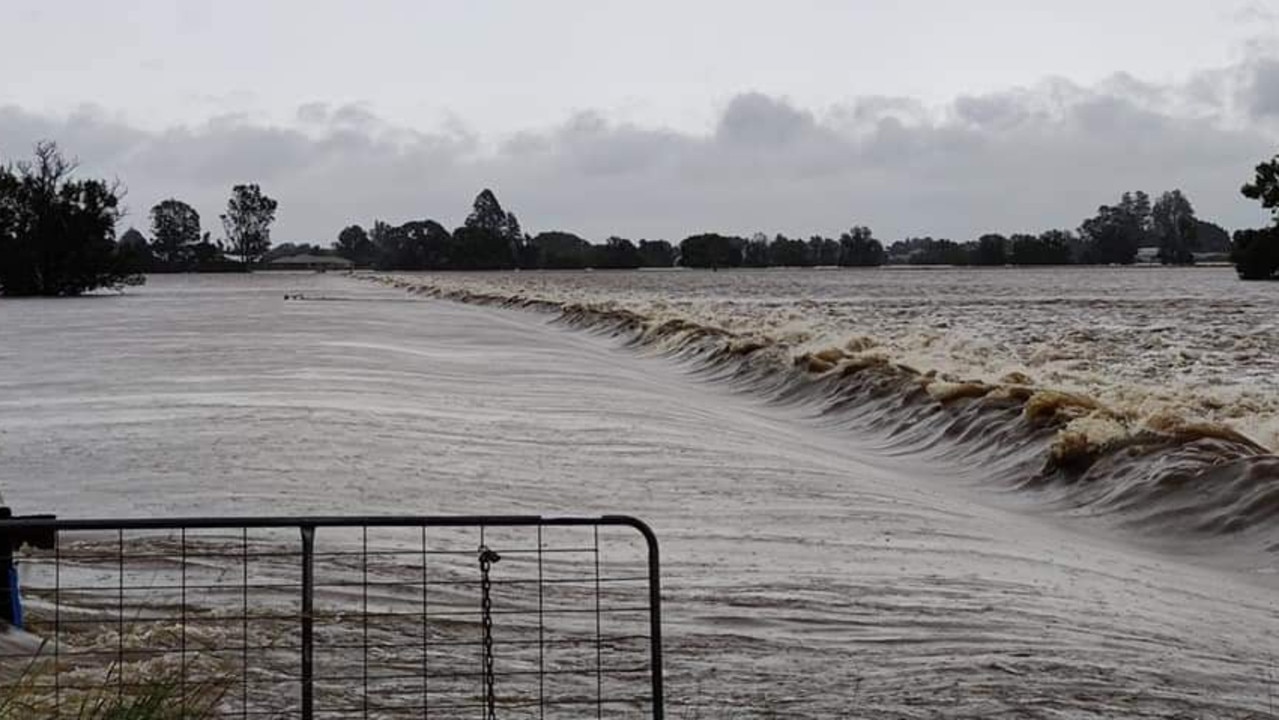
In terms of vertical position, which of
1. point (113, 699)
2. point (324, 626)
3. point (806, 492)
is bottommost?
point (806, 492)

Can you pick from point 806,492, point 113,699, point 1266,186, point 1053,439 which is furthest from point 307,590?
point 1266,186

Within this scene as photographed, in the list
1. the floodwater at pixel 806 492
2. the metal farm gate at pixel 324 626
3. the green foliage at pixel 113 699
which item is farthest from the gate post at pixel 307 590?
the floodwater at pixel 806 492

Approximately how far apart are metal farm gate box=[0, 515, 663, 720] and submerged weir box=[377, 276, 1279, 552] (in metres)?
5.35

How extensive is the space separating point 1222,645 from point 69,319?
48739 mm

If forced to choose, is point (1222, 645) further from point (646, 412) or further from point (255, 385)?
point (255, 385)

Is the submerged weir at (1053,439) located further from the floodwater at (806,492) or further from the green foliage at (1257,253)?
the green foliage at (1257,253)

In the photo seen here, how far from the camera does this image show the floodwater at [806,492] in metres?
9.25

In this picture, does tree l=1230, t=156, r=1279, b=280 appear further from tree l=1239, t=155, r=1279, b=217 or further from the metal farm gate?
the metal farm gate

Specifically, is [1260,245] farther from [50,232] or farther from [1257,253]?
[50,232]

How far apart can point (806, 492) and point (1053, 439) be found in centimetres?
342

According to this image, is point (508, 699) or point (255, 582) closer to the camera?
point (508, 699)

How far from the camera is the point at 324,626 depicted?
31.2 feet

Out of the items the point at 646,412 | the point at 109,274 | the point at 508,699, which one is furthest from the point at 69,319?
the point at 508,699

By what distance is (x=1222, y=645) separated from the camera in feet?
32.9
